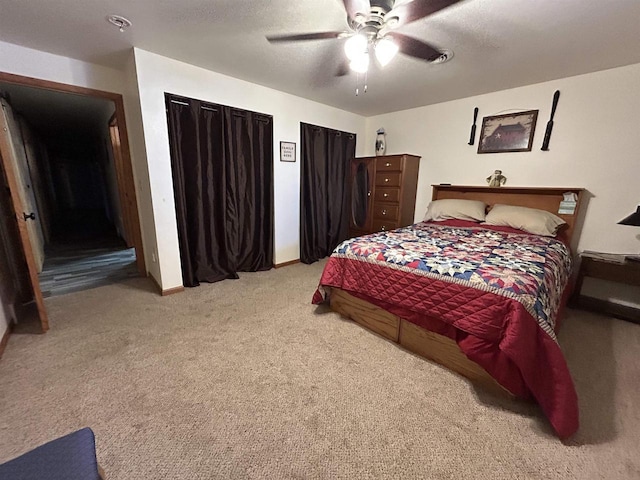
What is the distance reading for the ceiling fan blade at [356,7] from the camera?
141 cm

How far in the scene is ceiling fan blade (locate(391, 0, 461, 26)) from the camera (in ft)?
4.51

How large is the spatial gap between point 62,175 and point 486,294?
1256 cm

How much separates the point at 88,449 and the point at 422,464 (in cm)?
128

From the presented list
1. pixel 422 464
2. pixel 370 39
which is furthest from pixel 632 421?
pixel 370 39

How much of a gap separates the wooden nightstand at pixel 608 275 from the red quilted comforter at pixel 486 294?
38 centimetres

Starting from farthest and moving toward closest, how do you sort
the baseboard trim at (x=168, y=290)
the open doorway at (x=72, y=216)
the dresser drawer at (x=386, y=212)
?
the dresser drawer at (x=386, y=212) < the open doorway at (x=72, y=216) < the baseboard trim at (x=168, y=290)

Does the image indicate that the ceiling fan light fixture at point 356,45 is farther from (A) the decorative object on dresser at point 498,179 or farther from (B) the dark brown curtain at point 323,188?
(A) the decorative object on dresser at point 498,179

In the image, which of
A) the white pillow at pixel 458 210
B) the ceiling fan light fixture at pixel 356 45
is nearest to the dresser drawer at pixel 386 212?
the white pillow at pixel 458 210

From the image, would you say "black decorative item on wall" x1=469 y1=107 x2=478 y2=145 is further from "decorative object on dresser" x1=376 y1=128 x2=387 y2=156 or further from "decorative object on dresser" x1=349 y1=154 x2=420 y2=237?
"decorative object on dresser" x1=376 y1=128 x2=387 y2=156

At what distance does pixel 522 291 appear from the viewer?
4.81 feet

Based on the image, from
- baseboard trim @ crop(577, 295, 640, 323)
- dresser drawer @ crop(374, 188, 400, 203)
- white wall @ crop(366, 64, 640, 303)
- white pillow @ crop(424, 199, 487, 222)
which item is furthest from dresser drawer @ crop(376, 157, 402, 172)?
baseboard trim @ crop(577, 295, 640, 323)

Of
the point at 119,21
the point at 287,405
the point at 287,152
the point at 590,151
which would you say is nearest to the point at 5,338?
the point at 287,405

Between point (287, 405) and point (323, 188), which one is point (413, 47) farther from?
point (287, 405)

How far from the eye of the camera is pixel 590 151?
268 centimetres
